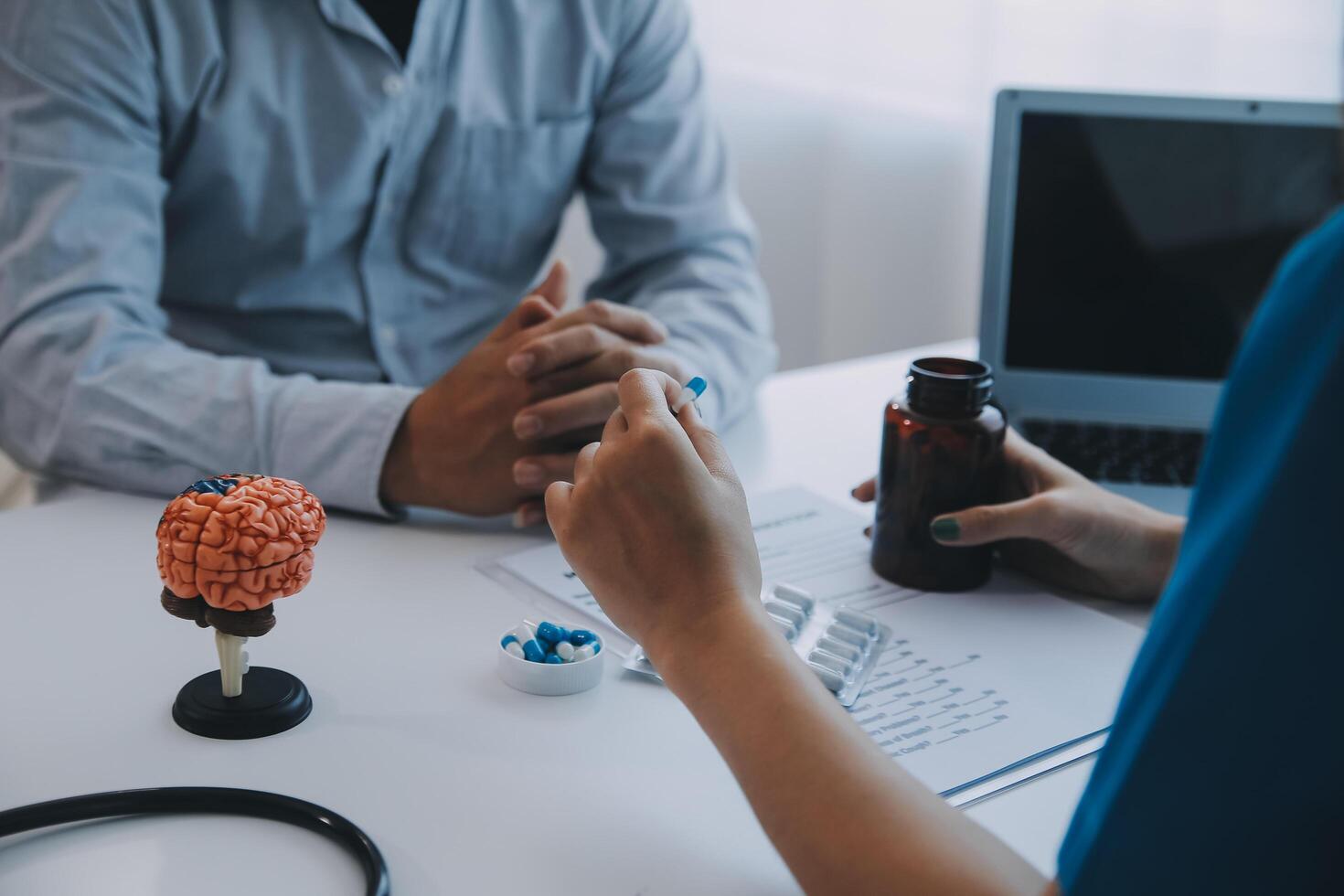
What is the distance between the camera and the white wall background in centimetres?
193

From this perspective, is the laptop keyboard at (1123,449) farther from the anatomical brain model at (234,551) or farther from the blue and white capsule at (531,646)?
the anatomical brain model at (234,551)

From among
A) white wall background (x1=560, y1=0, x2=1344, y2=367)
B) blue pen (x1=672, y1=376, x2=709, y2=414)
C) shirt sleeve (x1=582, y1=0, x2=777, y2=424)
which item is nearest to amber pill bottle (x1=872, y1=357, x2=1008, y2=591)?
blue pen (x1=672, y1=376, x2=709, y2=414)

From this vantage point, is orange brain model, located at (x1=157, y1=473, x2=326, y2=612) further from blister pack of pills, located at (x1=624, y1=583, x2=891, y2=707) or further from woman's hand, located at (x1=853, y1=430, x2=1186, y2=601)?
woman's hand, located at (x1=853, y1=430, x2=1186, y2=601)

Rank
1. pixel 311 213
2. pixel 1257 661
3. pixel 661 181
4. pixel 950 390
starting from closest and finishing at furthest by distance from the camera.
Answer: pixel 1257 661, pixel 950 390, pixel 311 213, pixel 661 181

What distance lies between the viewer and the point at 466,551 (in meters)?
0.85

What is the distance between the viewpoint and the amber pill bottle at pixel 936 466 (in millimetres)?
766

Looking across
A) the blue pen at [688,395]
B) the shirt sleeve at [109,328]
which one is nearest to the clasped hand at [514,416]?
the shirt sleeve at [109,328]

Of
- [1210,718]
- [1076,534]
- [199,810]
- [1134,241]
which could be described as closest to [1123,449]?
[1134,241]

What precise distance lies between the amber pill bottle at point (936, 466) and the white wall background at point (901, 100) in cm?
144

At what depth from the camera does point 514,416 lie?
0.91 metres

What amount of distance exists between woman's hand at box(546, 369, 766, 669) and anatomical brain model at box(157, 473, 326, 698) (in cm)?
13

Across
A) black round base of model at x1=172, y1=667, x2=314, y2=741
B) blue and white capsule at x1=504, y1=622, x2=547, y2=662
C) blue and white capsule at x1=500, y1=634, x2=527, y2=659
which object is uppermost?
blue and white capsule at x1=504, y1=622, x2=547, y2=662

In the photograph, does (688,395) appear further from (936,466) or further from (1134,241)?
(1134,241)

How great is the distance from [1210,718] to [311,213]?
3.25 feet
